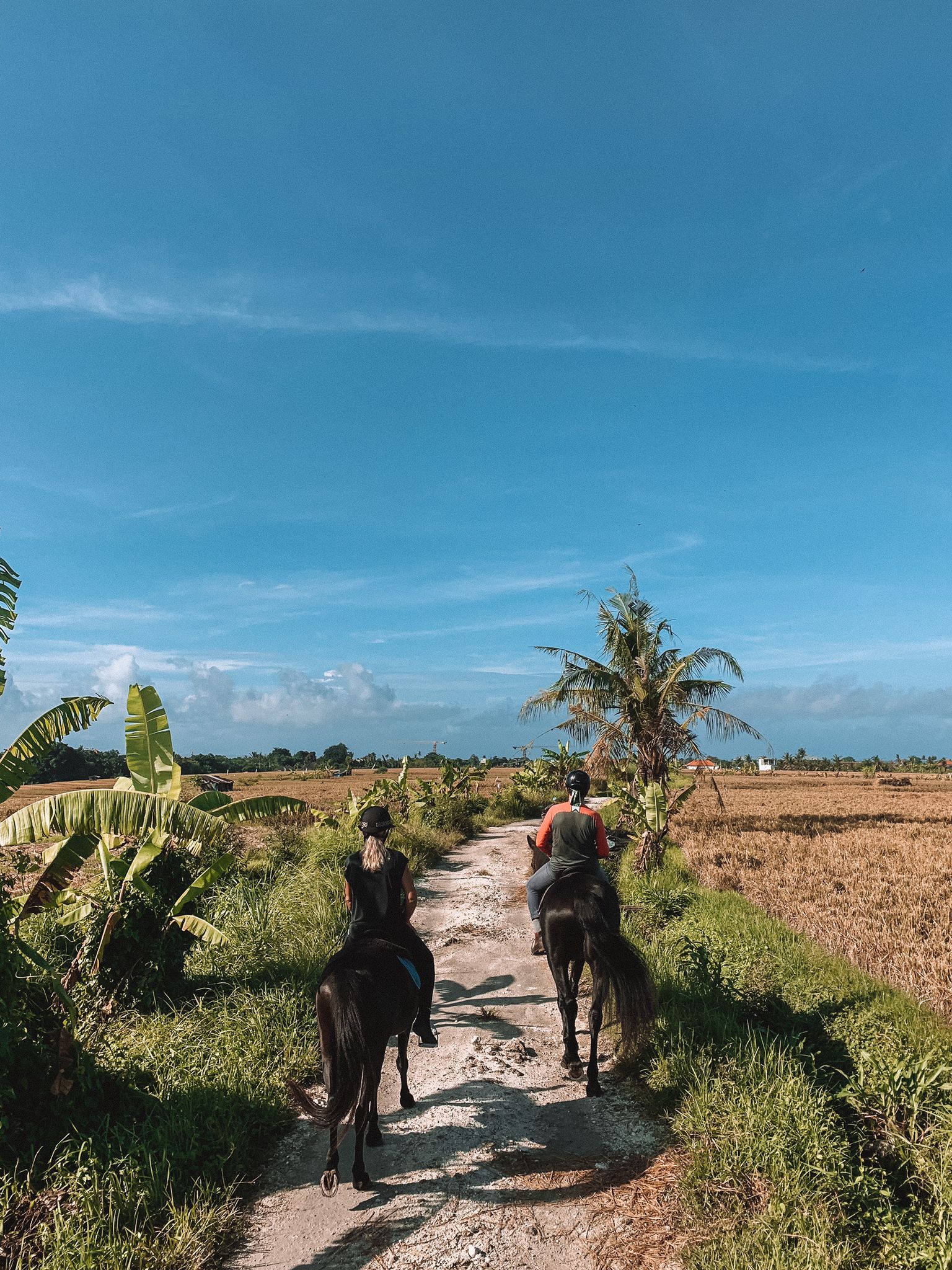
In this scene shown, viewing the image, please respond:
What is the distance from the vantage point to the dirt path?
373cm

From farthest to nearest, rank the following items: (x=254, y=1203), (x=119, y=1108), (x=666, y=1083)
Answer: (x=666, y=1083) → (x=119, y=1108) → (x=254, y=1203)

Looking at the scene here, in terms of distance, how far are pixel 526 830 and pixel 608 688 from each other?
16.1ft

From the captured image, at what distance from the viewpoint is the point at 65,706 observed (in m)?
5.67

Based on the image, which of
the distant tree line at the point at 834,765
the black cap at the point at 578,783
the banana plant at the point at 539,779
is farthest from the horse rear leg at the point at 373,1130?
the distant tree line at the point at 834,765

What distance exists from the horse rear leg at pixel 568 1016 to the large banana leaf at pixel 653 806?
793 cm

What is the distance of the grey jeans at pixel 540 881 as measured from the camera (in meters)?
6.55

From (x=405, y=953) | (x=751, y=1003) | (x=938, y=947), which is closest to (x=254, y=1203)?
(x=405, y=953)

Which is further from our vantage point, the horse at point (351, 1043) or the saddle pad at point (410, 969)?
the saddle pad at point (410, 969)

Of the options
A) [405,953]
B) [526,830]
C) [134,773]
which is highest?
[134,773]

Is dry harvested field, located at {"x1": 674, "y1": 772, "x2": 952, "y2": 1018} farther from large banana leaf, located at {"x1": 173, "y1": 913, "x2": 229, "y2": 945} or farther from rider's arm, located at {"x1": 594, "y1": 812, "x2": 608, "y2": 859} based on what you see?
large banana leaf, located at {"x1": 173, "y1": 913, "x2": 229, "y2": 945}

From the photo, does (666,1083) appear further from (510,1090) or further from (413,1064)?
(413,1064)

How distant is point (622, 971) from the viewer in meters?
5.53

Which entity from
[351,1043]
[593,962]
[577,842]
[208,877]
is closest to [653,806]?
[577,842]

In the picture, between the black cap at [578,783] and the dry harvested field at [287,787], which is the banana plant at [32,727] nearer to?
the black cap at [578,783]
